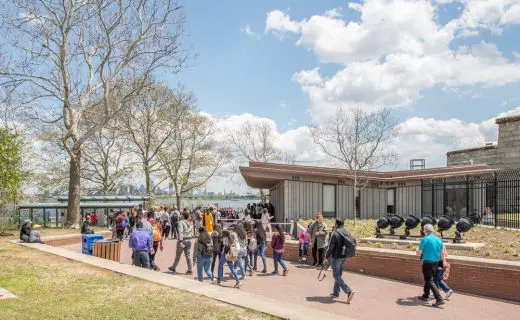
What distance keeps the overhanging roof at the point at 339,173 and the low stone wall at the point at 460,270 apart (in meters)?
11.2

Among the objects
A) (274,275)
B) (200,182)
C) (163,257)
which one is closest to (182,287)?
(274,275)

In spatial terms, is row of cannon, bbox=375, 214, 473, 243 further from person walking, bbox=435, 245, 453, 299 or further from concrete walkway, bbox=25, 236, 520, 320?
person walking, bbox=435, 245, 453, 299

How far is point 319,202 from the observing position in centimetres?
2559

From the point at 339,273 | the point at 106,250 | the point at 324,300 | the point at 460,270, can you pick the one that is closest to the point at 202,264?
the point at 324,300

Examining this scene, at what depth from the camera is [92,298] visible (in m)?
8.38

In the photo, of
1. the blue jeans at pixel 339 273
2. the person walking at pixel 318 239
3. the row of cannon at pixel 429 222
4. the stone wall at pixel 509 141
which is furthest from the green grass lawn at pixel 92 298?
the stone wall at pixel 509 141

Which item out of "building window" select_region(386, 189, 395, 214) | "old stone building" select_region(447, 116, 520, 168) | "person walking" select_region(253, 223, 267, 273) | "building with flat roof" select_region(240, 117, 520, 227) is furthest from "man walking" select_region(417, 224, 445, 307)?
"old stone building" select_region(447, 116, 520, 168)

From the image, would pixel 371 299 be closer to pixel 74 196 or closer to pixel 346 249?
pixel 346 249

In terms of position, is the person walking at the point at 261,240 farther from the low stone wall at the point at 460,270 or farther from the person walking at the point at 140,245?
the person walking at the point at 140,245

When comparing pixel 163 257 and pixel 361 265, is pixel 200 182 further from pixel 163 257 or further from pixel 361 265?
pixel 361 265

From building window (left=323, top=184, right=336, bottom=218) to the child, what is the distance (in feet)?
34.1

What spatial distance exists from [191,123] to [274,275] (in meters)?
31.1

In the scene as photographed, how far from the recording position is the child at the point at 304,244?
50.3 feet

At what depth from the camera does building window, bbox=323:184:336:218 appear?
84.8 feet
